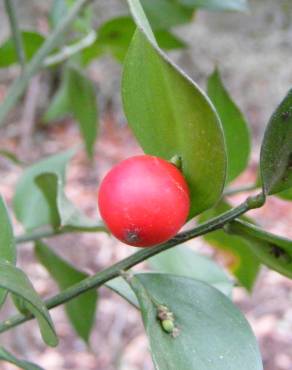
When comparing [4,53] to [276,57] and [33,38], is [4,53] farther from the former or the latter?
[276,57]

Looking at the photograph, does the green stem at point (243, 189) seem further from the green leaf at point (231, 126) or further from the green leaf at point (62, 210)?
the green leaf at point (62, 210)

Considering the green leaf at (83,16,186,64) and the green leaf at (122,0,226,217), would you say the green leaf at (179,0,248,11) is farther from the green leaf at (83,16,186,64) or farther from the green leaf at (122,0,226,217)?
the green leaf at (122,0,226,217)

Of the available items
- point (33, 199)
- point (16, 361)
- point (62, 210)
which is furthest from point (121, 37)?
point (16, 361)

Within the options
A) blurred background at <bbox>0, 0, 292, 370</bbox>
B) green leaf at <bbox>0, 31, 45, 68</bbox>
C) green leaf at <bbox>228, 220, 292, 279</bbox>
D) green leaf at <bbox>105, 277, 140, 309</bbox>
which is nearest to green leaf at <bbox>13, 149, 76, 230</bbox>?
green leaf at <bbox>0, 31, 45, 68</bbox>

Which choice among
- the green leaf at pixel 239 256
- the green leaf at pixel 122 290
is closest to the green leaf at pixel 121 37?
the green leaf at pixel 239 256

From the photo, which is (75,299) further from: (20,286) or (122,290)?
(20,286)

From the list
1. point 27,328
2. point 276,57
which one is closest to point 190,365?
point 27,328

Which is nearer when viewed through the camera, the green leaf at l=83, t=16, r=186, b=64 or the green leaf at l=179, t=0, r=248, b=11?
the green leaf at l=179, t=0, r=248, b=11
